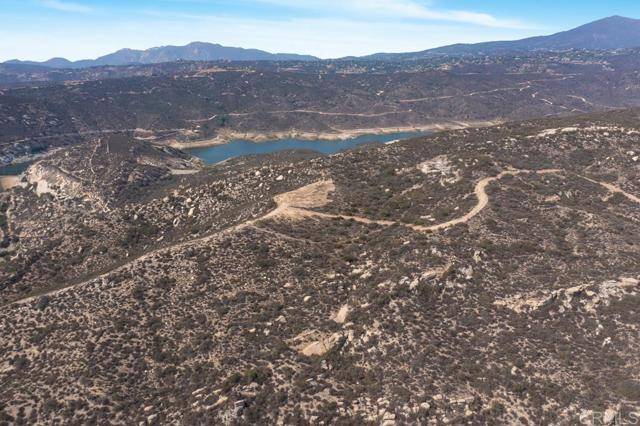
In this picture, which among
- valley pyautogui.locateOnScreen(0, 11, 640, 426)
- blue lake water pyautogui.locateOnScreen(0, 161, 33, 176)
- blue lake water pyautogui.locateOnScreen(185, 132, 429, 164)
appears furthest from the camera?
blue lake water pyautogui.locateOnScreen(185, 132, 429, 164)

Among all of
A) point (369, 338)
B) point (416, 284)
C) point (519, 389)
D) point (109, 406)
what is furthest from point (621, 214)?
point (109, 406)

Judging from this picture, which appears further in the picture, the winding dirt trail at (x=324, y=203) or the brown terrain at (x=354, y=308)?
the winding dirt trail at (x=324, y=203)

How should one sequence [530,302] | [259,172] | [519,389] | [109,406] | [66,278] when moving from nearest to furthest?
[519,389]
[109,406]
[530,302]
[66,278]
[259,172]

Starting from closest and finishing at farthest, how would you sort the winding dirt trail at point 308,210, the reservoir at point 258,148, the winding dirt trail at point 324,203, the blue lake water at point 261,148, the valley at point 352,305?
the valley at point 352,305 < the winding dirt trail at point 308,210 < the winding dirt trail at point 324,203 < the reservoir at point 258,148 < the blue lake water at point 261,148

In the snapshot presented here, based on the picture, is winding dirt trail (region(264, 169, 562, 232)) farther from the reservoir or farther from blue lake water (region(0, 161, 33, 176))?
blue lake water (region(0, 161, 33, 176))

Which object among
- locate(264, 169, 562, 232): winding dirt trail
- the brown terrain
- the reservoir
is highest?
locate(264, 169, 562, 232): winding dirt trail

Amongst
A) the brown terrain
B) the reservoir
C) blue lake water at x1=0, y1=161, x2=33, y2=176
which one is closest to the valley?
the brown terrain

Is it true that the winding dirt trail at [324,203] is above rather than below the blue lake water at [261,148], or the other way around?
above

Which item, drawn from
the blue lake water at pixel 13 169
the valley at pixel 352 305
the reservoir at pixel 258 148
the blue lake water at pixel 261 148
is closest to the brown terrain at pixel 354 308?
the valley at pixel 352 305

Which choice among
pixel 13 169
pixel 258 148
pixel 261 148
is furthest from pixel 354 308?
pixel 258 148

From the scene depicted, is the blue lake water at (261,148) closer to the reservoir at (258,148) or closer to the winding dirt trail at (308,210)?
the reservoir at (258,148)

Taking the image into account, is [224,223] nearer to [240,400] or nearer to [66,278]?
[66,278]
